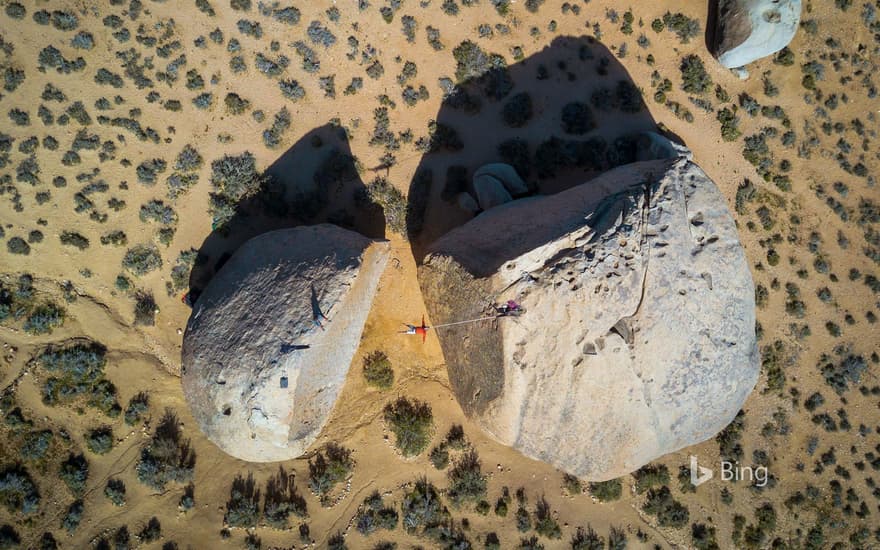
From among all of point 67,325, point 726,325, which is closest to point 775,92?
point 726,325

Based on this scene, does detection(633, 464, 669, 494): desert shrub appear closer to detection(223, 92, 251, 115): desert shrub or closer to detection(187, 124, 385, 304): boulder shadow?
detection(187, 124, 385, 304): boulder shadow

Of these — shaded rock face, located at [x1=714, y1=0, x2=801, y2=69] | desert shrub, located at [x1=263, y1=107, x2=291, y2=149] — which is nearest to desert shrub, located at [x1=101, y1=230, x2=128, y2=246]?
desert shrub, located at [x1=263, y1=107, x2=291, y2=149]

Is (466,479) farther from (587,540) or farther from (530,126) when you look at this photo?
(530,126)

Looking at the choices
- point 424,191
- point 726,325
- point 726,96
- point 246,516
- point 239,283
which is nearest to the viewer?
point 726,325

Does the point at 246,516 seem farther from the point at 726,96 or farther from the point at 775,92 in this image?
the point at 775,92

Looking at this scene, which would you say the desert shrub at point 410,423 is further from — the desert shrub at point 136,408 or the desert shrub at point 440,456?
the desert shrub at point 136,408

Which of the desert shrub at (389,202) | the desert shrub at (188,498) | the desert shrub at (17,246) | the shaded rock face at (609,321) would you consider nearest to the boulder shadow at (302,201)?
the desert shrub at (389,202)

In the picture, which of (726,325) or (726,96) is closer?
(726,325)
